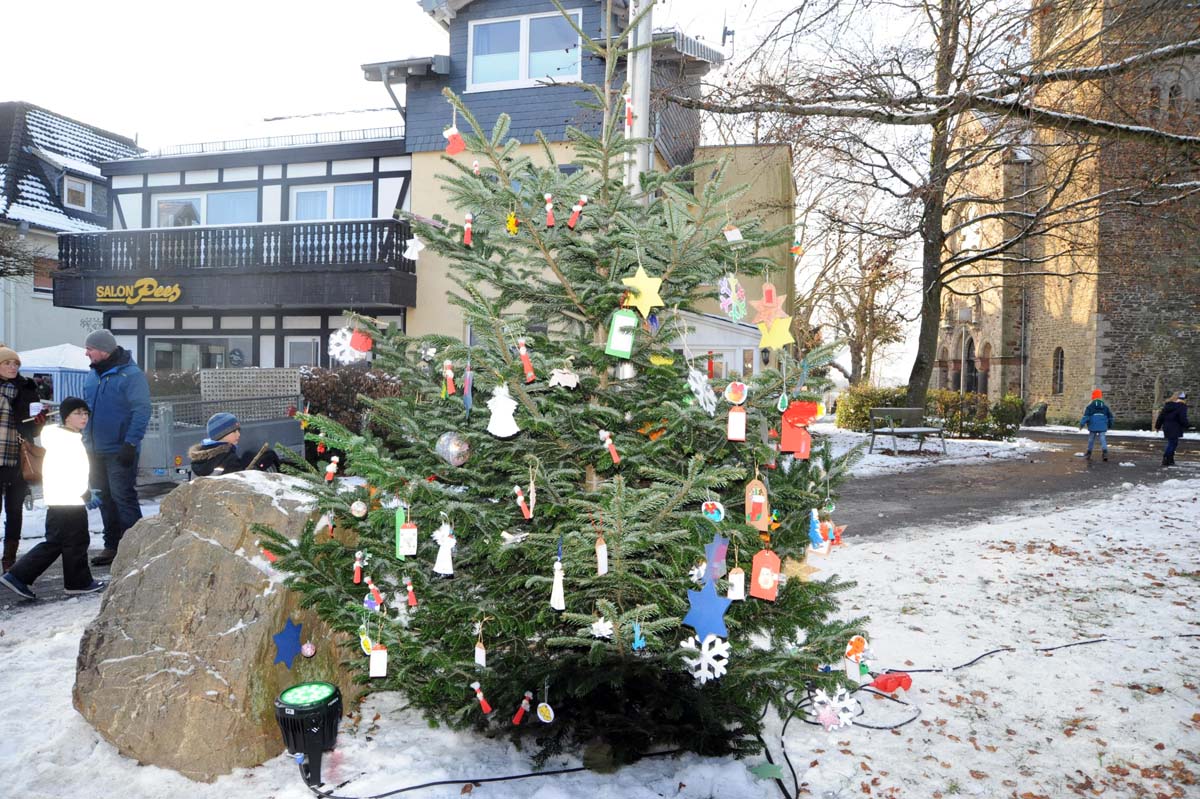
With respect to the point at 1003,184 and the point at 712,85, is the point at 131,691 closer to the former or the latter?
the point at 712,85

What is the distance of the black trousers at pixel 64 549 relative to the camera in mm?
5609

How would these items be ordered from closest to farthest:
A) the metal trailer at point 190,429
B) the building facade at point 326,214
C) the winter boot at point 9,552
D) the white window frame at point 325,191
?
1. the winter boot at point 9,552
2. the metal trailer at point 190,429
3. the building facade at point 326,214
4. the white window frame at point 325,191

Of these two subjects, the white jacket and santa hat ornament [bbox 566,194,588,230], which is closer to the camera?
santa hat ornament [bbox 566,194,588,230]

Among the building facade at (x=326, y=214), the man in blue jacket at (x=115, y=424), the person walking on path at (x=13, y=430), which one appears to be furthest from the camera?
the building facade at (x=326, y=214)

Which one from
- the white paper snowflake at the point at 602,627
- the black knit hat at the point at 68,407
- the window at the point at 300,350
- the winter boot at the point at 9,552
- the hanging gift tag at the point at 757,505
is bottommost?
the winter boot at the point at 9,552

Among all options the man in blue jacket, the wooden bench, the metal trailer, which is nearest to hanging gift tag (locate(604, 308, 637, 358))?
the man in blue jacket

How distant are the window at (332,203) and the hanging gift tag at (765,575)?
55.6ft

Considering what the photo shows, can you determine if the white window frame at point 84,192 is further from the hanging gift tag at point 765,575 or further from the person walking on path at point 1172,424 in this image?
the person walking on path at point 1172,424

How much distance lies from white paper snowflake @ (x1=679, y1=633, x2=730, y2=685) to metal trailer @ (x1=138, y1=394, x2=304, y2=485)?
329 inches

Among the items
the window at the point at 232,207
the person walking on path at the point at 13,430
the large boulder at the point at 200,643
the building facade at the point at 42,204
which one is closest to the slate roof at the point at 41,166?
the building facade at the point at 42,204

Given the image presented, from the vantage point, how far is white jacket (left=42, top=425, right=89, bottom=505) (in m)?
5.56

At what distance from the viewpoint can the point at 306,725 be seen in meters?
3.08

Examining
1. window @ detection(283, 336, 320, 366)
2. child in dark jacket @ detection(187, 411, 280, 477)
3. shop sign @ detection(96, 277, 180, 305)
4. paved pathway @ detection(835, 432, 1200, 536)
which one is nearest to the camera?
child in dark jacket @ detection(187, 411, 280, 477)

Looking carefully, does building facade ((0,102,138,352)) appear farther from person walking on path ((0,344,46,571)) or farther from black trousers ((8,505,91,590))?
black trousers ((8,505,91,590))
